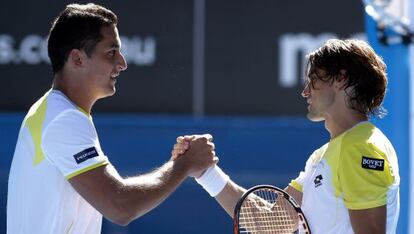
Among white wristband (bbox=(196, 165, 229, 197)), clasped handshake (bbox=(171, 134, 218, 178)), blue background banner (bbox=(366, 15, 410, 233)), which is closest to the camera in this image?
clasped handshake (bbox=(171, 134, 218, 178))

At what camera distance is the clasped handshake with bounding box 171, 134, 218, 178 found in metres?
3.17

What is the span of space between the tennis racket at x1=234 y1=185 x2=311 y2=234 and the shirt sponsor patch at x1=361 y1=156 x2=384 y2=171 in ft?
1.24

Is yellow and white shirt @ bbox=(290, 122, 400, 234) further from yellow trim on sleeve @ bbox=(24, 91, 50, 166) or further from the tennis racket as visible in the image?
yellow trim on sleeve @ bbox=(24, 91, 50, 166)

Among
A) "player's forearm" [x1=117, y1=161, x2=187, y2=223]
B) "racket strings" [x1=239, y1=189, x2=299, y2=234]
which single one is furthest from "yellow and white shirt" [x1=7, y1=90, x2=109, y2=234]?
"racket strings" [x1=239, y1=189, x2=299, y2=234]

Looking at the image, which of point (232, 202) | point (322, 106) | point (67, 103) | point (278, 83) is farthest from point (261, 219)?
point (278, 83)

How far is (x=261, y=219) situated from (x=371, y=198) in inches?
23.5

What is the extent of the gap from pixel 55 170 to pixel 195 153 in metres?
0.62

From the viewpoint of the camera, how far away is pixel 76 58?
9.68 feet

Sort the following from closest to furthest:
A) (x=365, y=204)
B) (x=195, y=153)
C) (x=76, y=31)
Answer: (x=365, y=204) → (x=76, y=31) → (x=195, y=153)

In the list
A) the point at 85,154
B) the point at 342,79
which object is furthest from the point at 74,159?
the point at 342,79

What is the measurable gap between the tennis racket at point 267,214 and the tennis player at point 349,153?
0.32ft

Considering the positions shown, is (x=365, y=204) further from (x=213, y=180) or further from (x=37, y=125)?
(x=37, y=125)

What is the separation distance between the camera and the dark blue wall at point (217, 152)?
Answer: 7289 mm

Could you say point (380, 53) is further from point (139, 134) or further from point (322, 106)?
point (139, 134)
